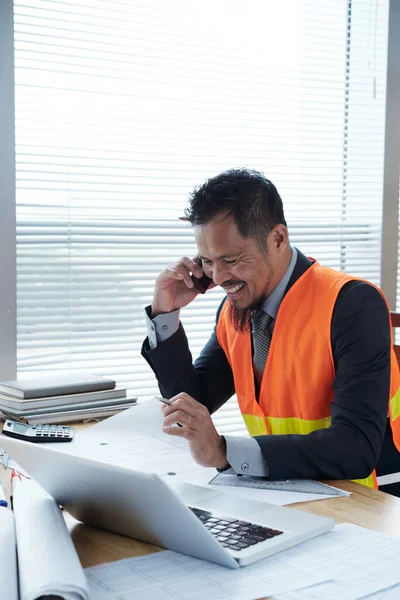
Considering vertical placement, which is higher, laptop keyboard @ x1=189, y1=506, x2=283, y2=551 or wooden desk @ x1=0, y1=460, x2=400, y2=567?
laptop keyboard @ x1=189, y1=506, x2=283, y2=551

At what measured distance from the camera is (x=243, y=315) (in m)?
1.88

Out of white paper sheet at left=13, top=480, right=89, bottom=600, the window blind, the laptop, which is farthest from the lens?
the window blind

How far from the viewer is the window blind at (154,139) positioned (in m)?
2.62

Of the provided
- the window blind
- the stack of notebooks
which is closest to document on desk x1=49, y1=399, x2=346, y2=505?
A: the stack of notebooks

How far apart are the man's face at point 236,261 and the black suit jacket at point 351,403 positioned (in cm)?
8

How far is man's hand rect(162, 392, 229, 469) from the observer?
1.39 meters

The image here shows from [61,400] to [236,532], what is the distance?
3.29 ft

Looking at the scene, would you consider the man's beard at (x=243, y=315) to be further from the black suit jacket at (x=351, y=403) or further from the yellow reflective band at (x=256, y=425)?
the yellow reflective band at (x=256, y=425)

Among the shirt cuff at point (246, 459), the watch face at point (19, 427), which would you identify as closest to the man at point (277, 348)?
the shirt cuff at point (246, 459)

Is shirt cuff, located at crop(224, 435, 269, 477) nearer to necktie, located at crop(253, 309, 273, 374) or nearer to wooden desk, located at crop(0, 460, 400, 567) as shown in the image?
wooden desk, located at crop(0, 460, 400, 567)

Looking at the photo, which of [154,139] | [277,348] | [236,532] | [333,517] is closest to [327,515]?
[333,517]

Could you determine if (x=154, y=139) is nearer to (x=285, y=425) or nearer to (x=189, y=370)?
(x=189, y=370)

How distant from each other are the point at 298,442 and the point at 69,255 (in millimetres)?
1476

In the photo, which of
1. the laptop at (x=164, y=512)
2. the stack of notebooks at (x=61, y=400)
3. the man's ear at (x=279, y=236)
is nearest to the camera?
the laptop at (x=164, y=512)
